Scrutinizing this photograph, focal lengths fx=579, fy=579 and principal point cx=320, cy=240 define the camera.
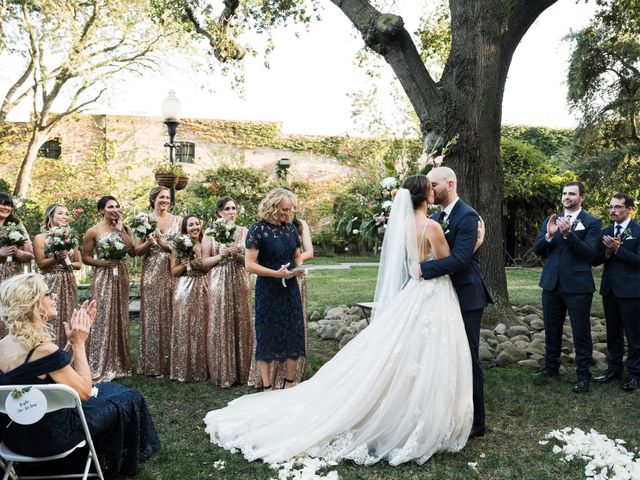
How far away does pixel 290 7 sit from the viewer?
39.7ft

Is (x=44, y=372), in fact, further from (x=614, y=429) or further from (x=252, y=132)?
(x=252, y=132)

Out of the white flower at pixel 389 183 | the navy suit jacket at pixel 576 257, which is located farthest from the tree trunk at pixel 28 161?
the navy suit jacket at pixel 576 257

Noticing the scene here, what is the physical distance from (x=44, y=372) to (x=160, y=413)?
7.48 ft

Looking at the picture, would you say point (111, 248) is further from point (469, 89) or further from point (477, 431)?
point (469, 89)

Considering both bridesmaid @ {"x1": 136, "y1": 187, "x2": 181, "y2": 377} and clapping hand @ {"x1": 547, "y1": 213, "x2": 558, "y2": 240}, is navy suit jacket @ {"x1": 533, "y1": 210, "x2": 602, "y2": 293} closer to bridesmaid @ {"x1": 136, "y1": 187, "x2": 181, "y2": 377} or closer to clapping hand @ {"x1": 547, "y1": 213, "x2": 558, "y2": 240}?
clapping hand @ {"x1": 547, "y1": 213, "x2": 558, "y2": 240}

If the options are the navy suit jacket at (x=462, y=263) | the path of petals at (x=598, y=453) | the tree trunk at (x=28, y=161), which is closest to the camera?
the path of petals at (x=598, y=453)

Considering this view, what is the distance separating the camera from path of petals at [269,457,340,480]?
378 cm

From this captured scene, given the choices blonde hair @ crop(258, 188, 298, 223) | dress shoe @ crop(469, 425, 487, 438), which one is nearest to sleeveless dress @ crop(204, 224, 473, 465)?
dress shoe @ crop(469, 425, 487, 438)

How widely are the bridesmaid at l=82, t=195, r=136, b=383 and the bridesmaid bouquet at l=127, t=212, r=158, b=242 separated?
10.5 inches

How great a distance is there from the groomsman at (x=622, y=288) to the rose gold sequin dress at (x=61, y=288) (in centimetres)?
584

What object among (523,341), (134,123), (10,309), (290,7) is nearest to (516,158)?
(290,7)

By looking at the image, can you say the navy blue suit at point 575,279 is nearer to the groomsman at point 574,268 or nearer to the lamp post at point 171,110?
the groomsman at point 574,268

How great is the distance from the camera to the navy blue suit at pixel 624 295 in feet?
19.7

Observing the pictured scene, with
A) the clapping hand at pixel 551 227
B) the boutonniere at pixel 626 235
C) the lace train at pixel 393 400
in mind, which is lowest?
the lace train at pixel 393 400
